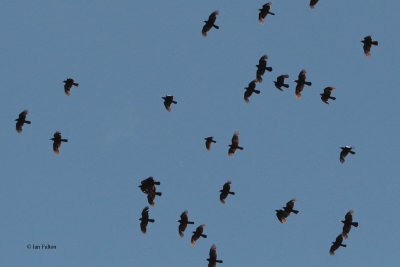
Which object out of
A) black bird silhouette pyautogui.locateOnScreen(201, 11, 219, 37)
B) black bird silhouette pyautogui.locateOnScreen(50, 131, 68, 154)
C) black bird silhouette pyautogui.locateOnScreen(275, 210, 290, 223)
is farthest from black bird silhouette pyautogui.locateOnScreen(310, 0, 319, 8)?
black bird silhouette pyautogui.locateOnScreen(50, 131, 68, 154)

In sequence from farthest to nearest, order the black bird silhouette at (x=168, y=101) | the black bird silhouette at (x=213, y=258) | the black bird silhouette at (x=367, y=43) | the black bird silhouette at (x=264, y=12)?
1. the black bird silhouette at (x=264, y=12)
2. the black bird silhouette at (x=168, y=101)
3. the black bird silhouette at (x=213, y=258)
4. the black bird silhouette at (x=367, y=43)

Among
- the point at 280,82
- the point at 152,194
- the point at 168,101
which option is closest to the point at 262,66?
the point at 280,82

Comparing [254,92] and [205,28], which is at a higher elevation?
[205,28]

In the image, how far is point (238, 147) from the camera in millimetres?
68312

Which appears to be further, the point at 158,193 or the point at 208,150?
the point at 208,150

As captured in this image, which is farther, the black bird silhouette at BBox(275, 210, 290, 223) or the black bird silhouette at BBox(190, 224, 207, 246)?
the black bird silhouette at BBox(190, 224, 207, 246)

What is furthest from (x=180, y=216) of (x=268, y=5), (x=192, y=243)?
(x=268, y=5)

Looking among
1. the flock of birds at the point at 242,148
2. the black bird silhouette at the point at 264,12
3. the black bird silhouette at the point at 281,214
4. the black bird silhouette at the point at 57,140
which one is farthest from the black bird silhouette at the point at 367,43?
the black bird silhouette at the point at 57,140

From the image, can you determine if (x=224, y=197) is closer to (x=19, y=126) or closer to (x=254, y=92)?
(x=254, y=92)

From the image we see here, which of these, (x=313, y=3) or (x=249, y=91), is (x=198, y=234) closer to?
(x=249, y=91)

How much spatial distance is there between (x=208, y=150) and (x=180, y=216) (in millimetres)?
6378

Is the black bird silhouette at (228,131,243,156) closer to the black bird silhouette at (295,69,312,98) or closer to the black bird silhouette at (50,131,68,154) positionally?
the black bird silhouette at (295,69,312,98)

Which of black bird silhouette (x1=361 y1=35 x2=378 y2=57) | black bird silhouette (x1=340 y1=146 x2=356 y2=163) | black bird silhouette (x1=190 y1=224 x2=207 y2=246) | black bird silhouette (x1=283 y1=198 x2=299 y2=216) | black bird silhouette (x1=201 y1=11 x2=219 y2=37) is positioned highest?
black bird silhouette (x1=201 y1=11 x2=219 y2=37)

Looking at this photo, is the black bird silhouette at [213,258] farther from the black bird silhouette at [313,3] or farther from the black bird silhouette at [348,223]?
the black bird silhouette at [313,3]
